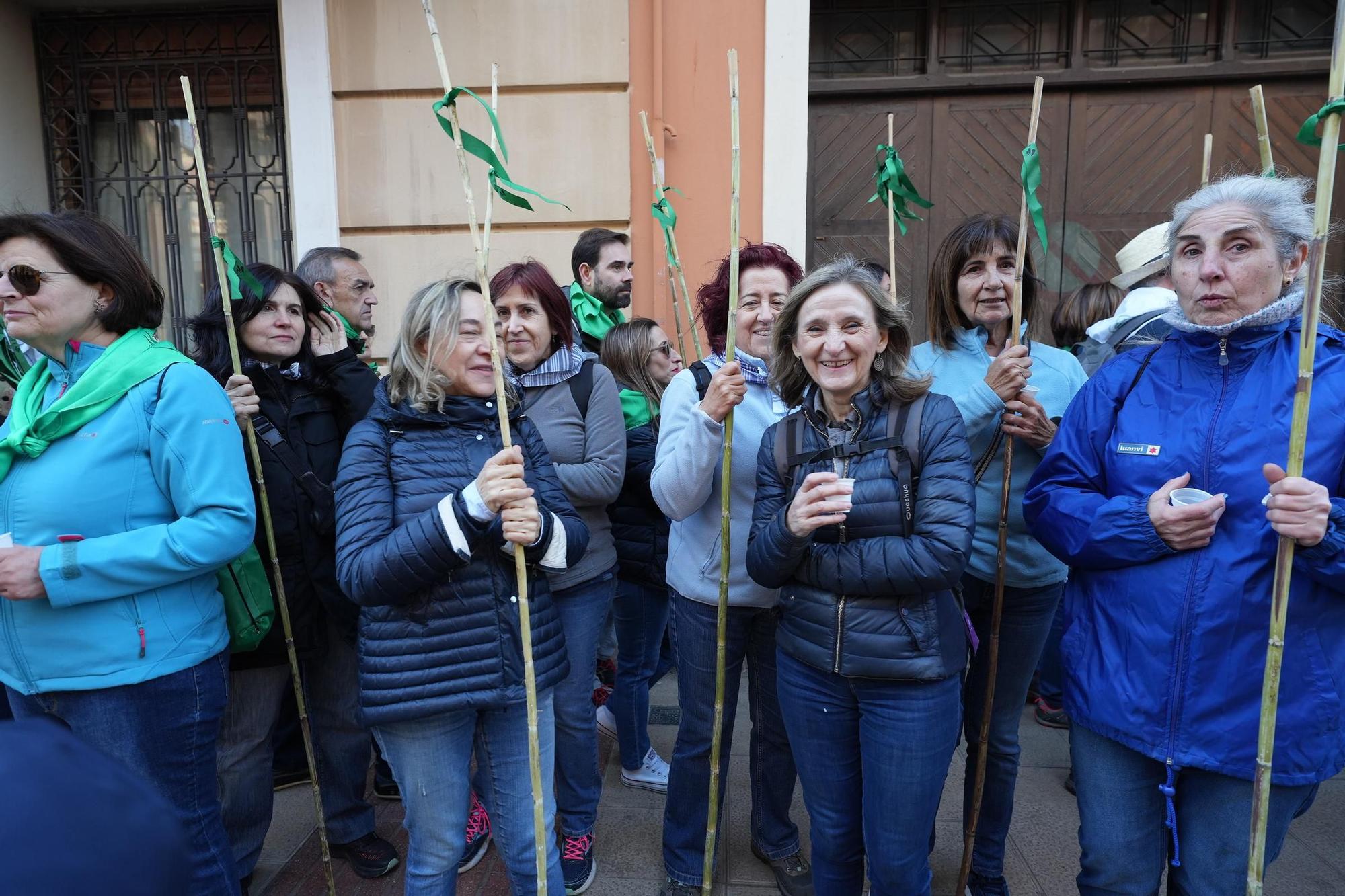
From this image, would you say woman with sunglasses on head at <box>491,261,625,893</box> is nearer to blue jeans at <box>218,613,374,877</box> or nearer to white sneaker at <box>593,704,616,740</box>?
blue jeans at <box>218,613,374,877</box>

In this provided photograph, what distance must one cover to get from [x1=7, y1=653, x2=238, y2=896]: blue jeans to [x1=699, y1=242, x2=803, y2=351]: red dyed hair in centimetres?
148

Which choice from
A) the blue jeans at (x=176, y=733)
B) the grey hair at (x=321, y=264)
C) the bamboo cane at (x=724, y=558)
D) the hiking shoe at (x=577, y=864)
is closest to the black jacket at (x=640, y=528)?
the bamboo cane at (x=724, y=558)

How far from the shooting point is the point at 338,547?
2.02 m

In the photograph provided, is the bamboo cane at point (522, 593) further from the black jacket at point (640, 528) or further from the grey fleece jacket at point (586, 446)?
the black jacket at point (640, 528)

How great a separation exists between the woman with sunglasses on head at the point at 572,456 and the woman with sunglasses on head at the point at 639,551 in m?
0.39

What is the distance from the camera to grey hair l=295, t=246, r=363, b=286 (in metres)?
3.72

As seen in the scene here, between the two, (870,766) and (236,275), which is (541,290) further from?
(870,766)

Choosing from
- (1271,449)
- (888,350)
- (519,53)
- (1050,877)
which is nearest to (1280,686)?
(1271,449)

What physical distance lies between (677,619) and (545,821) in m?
0.73

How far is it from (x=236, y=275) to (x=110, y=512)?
0.91 metres

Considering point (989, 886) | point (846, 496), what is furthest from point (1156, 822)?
point (846, 496)

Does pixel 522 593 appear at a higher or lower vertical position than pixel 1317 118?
lower

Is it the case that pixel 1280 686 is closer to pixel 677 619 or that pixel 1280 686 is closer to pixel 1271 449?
pixel 1271 449

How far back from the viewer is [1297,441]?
1612 millimetres
